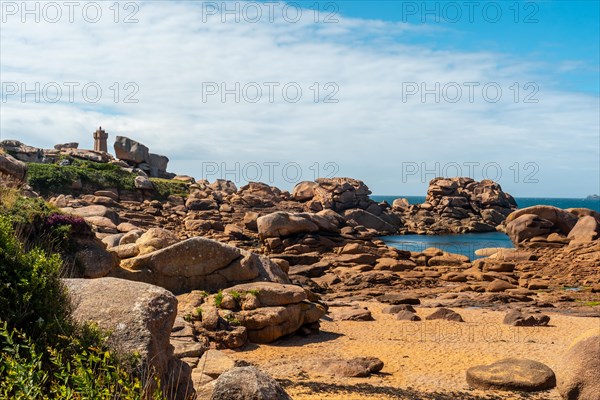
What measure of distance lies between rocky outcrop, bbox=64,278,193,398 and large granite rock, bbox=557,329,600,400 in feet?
24.8

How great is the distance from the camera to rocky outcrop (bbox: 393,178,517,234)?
7869cm

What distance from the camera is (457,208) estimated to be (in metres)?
83.1

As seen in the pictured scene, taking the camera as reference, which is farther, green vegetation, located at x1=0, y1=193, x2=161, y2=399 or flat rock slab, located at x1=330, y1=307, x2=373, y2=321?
flat rock slab, located at x1=330, y1=307, x2=373, y2=321

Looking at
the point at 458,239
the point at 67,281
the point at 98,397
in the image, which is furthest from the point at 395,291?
the point at 458,239

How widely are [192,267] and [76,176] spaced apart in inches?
1730

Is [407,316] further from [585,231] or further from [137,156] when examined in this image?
[137,156]

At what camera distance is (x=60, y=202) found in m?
44.4

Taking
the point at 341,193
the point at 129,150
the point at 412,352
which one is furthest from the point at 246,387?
the point at 129,150

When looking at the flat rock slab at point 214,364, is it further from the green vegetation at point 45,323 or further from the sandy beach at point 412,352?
the green vegetation at point 45,323

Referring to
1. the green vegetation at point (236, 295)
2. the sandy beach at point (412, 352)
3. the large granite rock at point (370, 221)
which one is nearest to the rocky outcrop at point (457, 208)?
the large granite rock at point (370, 221)

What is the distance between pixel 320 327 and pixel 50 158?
55.7 m

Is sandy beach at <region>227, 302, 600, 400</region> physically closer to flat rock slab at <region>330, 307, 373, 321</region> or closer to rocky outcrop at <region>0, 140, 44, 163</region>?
flat rock slab at <region>330, 307, 373, 321</region>

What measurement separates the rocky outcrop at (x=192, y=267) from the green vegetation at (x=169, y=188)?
42850 mm

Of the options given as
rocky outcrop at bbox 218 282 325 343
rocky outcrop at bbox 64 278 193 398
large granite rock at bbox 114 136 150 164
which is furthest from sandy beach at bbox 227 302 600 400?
large granite rock at bbox 114 136 150 164
